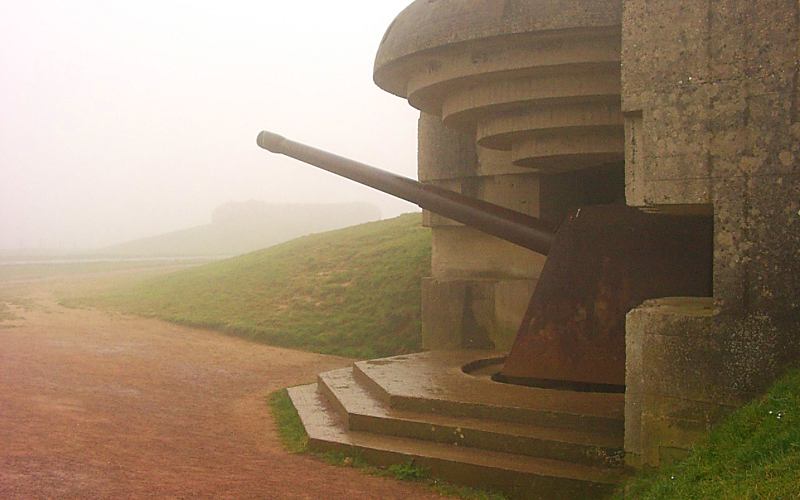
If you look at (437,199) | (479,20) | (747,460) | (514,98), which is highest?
(479,20)

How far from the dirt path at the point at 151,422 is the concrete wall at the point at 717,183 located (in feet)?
5.67

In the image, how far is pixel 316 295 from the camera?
1554cm

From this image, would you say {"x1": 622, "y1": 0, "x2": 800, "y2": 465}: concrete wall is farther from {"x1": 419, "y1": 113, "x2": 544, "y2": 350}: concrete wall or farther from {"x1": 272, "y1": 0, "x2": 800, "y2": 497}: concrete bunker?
{"x1": 419, "y1": 113, "x2": 544, "y2": 350}: concrete wall

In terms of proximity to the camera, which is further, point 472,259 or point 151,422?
point 472,259

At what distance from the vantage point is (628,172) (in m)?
4.98

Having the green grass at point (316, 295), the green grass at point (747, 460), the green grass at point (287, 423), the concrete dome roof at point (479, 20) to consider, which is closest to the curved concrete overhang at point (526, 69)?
the concrete dome roof at point (479, 20)

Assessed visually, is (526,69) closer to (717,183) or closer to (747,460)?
(717,183)

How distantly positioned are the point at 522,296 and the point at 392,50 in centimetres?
345

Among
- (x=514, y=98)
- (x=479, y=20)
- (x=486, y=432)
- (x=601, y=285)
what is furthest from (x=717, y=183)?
(x=479, y=20)

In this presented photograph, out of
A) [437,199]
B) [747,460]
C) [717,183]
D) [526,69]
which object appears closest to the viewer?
[747,460]

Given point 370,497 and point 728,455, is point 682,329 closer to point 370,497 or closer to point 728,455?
point 728,455

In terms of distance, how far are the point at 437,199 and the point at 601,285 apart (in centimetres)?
241

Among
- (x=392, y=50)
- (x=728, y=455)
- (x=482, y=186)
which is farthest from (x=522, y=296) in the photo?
(x=728, y=455)

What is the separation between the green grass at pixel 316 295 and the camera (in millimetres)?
13159
